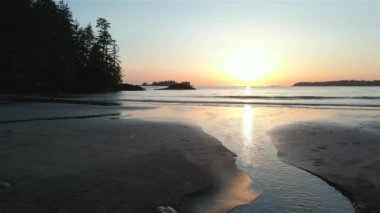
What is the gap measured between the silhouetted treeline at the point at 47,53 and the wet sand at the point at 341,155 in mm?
47001

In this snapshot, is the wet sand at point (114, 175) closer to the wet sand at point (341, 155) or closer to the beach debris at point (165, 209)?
the beach debris at point (165, 209)

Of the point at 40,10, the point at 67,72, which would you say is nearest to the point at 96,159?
the point at 40,10

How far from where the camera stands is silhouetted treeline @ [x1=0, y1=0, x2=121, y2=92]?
54219mm

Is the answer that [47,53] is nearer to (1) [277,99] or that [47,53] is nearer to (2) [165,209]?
(1) [277,99]

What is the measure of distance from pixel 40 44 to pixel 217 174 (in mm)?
56428

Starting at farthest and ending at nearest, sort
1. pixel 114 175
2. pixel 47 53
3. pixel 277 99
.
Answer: pixel 47 53 < pixel 277 99 < pixel 114 175

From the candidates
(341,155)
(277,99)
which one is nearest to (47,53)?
(277,99)

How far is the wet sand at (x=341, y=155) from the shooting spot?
25.9ft

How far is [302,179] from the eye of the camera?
887 centimetres

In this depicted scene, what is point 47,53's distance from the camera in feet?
207

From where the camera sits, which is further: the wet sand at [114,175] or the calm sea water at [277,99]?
the calm sea water at [277,99]

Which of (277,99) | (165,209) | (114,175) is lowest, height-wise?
(277,99)

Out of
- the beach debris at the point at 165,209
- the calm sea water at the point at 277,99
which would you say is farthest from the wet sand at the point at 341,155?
the calm sea water at the point at 277,99

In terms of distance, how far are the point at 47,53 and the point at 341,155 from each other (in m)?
59.4
